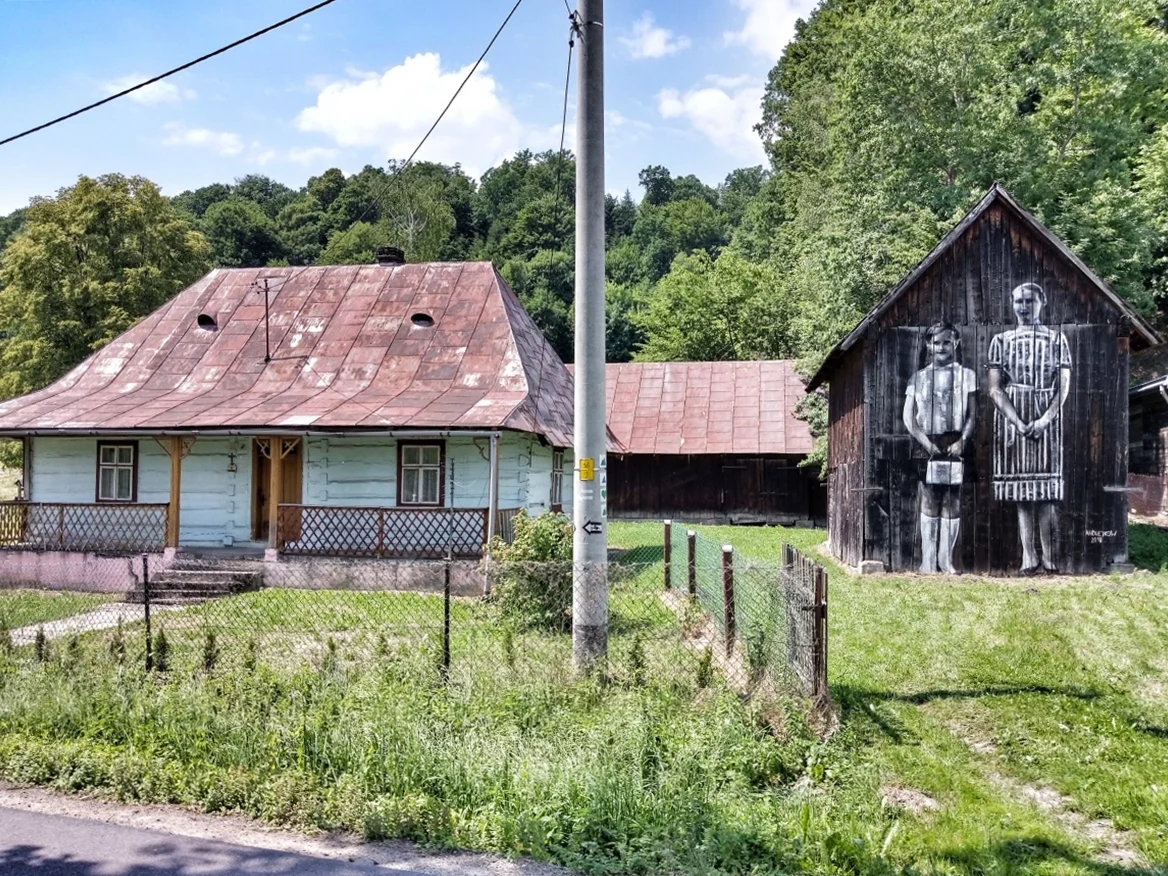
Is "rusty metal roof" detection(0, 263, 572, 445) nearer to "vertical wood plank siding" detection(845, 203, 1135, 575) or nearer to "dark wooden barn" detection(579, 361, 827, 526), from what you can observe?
"vertical wood plank siding" detection(845, 203, 1135, 575)

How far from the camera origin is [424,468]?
1836 centimetres

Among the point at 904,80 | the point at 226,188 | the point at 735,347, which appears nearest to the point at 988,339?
the point at 904,80

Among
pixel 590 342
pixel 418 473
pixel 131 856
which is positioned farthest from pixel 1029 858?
pixel 418 473

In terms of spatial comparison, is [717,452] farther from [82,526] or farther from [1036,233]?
[82,526]

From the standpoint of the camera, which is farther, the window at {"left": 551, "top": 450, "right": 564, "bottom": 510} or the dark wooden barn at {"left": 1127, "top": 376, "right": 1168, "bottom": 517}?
the dark wooden barn at {"left": 1127, "top": 376, "right": 1168, "bottom": 517}

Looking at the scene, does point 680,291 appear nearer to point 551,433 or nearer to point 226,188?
point 551,433

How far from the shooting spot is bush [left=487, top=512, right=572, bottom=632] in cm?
1181

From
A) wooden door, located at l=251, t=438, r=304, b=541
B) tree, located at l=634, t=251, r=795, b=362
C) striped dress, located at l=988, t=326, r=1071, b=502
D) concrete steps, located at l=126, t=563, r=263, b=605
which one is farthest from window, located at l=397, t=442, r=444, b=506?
tree, located at l=634, t=251, r=795, b=362

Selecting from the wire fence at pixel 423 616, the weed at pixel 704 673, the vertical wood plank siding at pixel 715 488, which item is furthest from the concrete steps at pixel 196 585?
the vertical wood plank siding at pixel 715 488

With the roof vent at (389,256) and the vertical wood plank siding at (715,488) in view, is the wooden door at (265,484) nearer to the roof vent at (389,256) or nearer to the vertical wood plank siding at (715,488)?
the roof vent at (389,256)

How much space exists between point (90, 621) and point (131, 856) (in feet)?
31.4

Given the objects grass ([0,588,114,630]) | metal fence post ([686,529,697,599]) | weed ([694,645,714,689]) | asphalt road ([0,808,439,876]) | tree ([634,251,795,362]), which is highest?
tree ([634,251,795,362])

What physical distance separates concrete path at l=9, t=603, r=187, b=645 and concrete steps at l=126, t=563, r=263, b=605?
57cm

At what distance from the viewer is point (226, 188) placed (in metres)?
91.8
